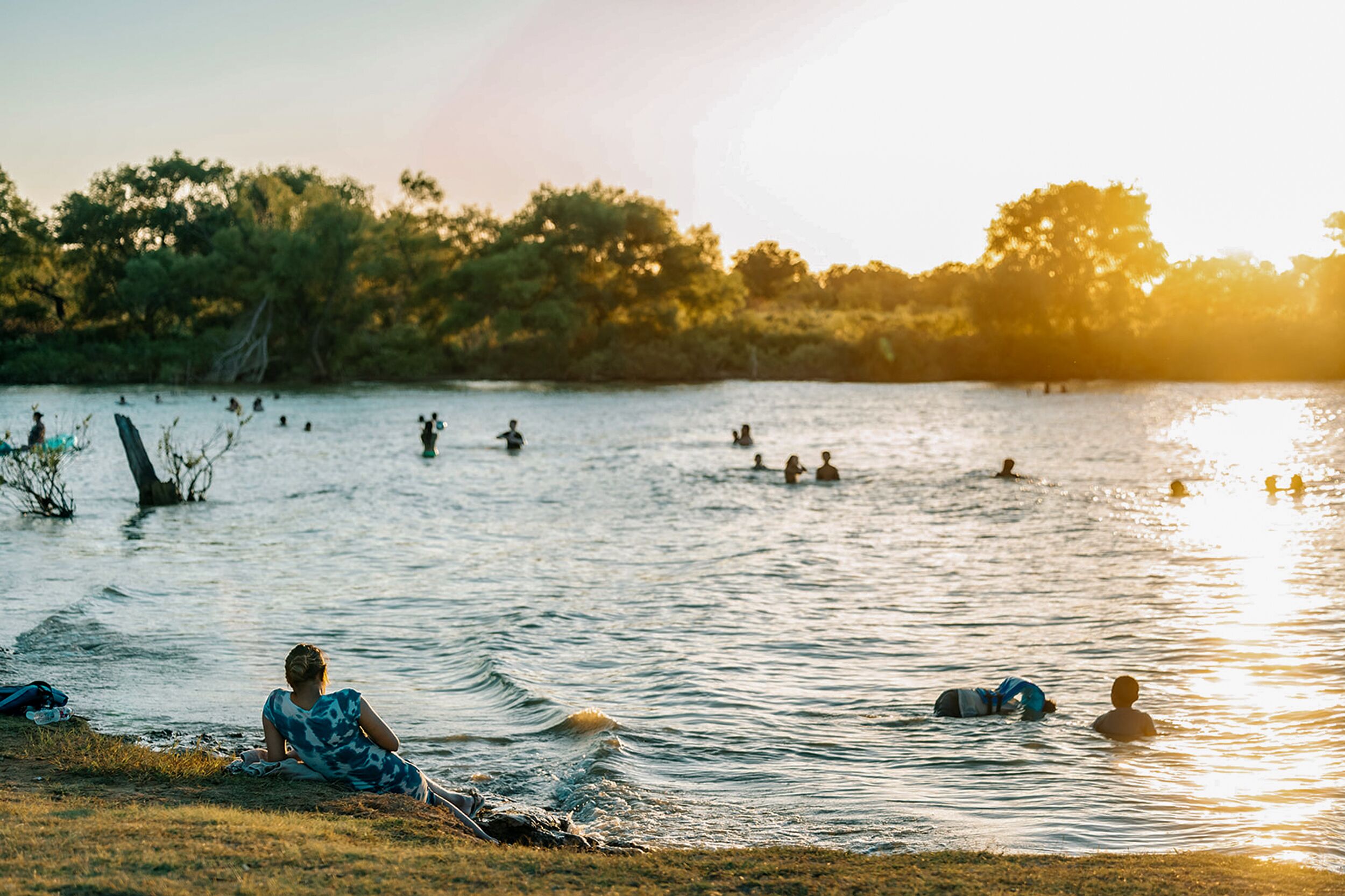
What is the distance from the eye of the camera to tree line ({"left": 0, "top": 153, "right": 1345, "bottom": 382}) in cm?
8481

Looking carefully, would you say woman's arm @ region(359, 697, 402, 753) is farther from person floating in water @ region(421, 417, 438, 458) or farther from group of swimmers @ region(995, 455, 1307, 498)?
person floating in water @ region(421, 417, 438, 458)

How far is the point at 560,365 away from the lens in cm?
9238

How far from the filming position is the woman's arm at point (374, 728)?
264 inches

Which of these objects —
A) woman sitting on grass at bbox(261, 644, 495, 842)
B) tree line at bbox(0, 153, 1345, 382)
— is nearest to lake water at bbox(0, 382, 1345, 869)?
woman sitting on grass at bbox(261, 644, 495, 842)

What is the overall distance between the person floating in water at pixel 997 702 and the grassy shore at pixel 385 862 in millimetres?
3105

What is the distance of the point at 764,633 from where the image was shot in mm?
12703

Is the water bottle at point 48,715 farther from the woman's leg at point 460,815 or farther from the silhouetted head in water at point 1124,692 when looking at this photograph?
the silhouetted head in water at point 1124,692

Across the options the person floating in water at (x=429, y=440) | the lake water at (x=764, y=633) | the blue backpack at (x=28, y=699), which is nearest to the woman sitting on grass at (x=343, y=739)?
the lake water at (x=764, y=633)

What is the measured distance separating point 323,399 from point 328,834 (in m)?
62.1

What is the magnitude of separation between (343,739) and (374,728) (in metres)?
A: 0.19

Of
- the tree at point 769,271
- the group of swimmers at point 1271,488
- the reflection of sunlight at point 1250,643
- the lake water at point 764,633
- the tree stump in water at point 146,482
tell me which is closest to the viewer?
the reflection of sunlight at point 1250,643

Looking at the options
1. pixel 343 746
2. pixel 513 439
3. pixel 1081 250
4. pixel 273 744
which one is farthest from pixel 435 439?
pixel 1081 250

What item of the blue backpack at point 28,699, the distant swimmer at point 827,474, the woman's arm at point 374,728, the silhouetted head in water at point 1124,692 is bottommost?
the blue backpack at point 28,699

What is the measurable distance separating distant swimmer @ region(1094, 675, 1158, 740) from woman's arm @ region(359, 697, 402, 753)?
523cm
